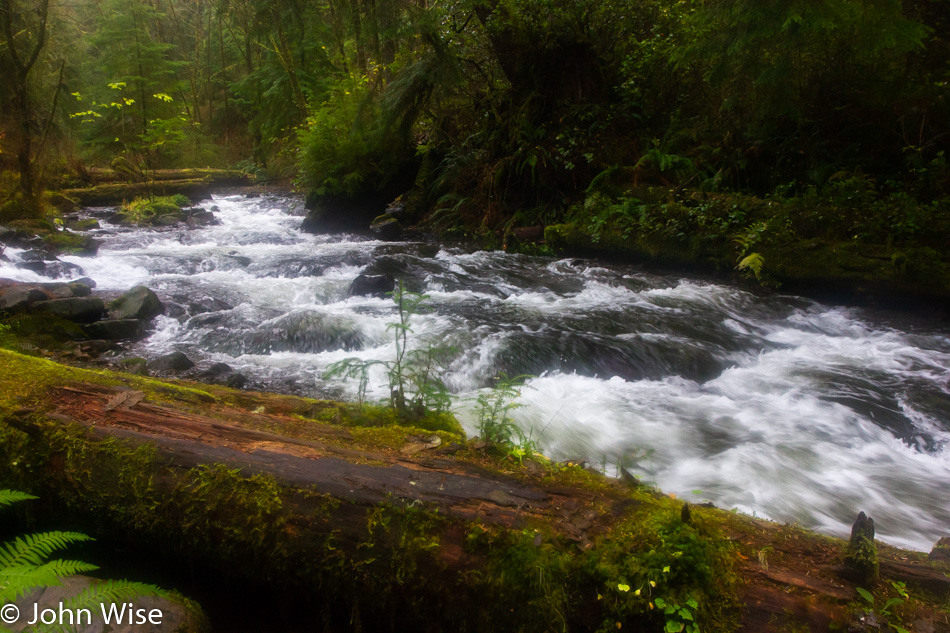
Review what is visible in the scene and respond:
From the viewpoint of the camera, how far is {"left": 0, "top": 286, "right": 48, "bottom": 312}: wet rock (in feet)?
21.0

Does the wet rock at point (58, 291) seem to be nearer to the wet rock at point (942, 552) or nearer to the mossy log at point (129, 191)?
the wet rock at point (942, 552)

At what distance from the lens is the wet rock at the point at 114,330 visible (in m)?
6.54

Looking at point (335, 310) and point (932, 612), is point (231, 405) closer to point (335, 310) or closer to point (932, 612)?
point (932, 612)

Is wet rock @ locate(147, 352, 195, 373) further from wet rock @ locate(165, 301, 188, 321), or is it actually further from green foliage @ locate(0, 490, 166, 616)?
green foliage @ locate(0, 490, 166, 616)

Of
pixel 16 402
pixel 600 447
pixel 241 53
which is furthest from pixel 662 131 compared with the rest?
pixel 241 53

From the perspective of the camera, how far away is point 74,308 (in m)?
6.66

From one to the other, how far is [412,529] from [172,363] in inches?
189

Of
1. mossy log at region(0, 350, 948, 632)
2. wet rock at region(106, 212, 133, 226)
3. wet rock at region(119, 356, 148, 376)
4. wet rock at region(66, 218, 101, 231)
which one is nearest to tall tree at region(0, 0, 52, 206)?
wet rock at region(66, 218, 101, 231)

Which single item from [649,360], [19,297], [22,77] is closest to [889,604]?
[649,360]

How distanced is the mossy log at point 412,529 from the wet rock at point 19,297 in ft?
16.0

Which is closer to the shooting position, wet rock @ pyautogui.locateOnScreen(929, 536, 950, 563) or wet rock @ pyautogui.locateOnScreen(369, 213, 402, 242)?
wet rock @ pyautogui.locateOnScreen(929, 536, 950, 563)

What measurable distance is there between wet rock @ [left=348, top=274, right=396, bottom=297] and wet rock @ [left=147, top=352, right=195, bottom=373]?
3.10 metres

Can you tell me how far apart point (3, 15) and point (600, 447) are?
586 inches

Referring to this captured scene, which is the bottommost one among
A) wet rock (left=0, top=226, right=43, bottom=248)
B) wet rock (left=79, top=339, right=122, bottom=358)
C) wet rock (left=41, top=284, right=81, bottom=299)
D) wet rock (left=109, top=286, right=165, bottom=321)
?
wet rock (left=79, top=339, right=122, bottom=358)
